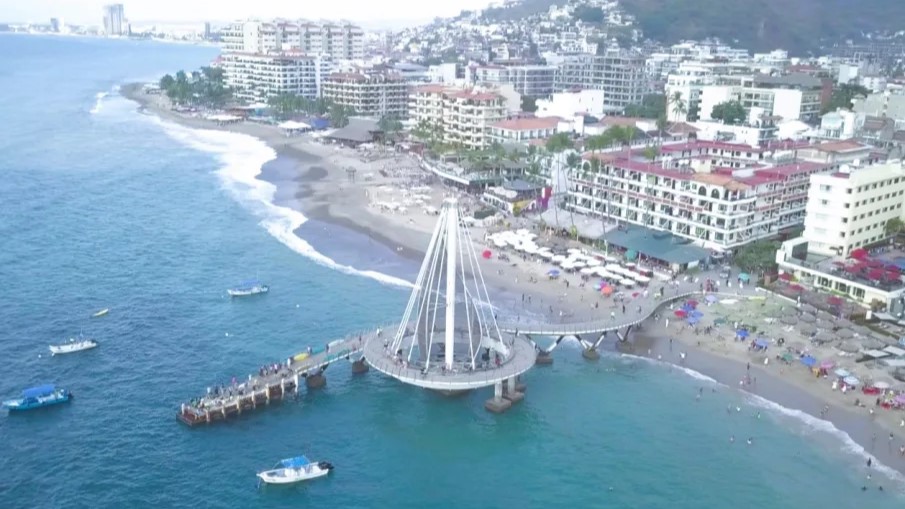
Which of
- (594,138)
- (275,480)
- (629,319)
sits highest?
(594,138)

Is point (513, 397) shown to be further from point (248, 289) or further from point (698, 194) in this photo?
point (698, 194)

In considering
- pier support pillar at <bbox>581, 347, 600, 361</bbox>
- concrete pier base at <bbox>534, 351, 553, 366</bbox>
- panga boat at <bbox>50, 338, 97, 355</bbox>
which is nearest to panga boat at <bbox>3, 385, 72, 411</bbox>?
panga boat at <bbox>50, 338, 97, 355</bbox>

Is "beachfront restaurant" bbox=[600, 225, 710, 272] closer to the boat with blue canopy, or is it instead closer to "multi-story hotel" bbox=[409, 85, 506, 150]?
the boat with blue canopy

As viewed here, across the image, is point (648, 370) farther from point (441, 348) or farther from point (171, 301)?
point (171, 301)

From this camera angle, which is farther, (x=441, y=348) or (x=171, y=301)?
(x=171, y=301)

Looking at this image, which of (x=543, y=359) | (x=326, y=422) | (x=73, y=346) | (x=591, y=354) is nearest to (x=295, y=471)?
(x=326, y=422)

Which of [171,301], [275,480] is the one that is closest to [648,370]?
[275,480]

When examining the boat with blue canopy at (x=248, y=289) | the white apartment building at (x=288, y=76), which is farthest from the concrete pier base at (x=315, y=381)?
the white apartment building at (x=288, y=76)

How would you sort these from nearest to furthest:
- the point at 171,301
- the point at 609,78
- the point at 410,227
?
the point at 171,301, the point at 410,227, the point at 609,78

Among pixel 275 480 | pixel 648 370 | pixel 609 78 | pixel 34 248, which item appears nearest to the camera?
pixel 275 480
